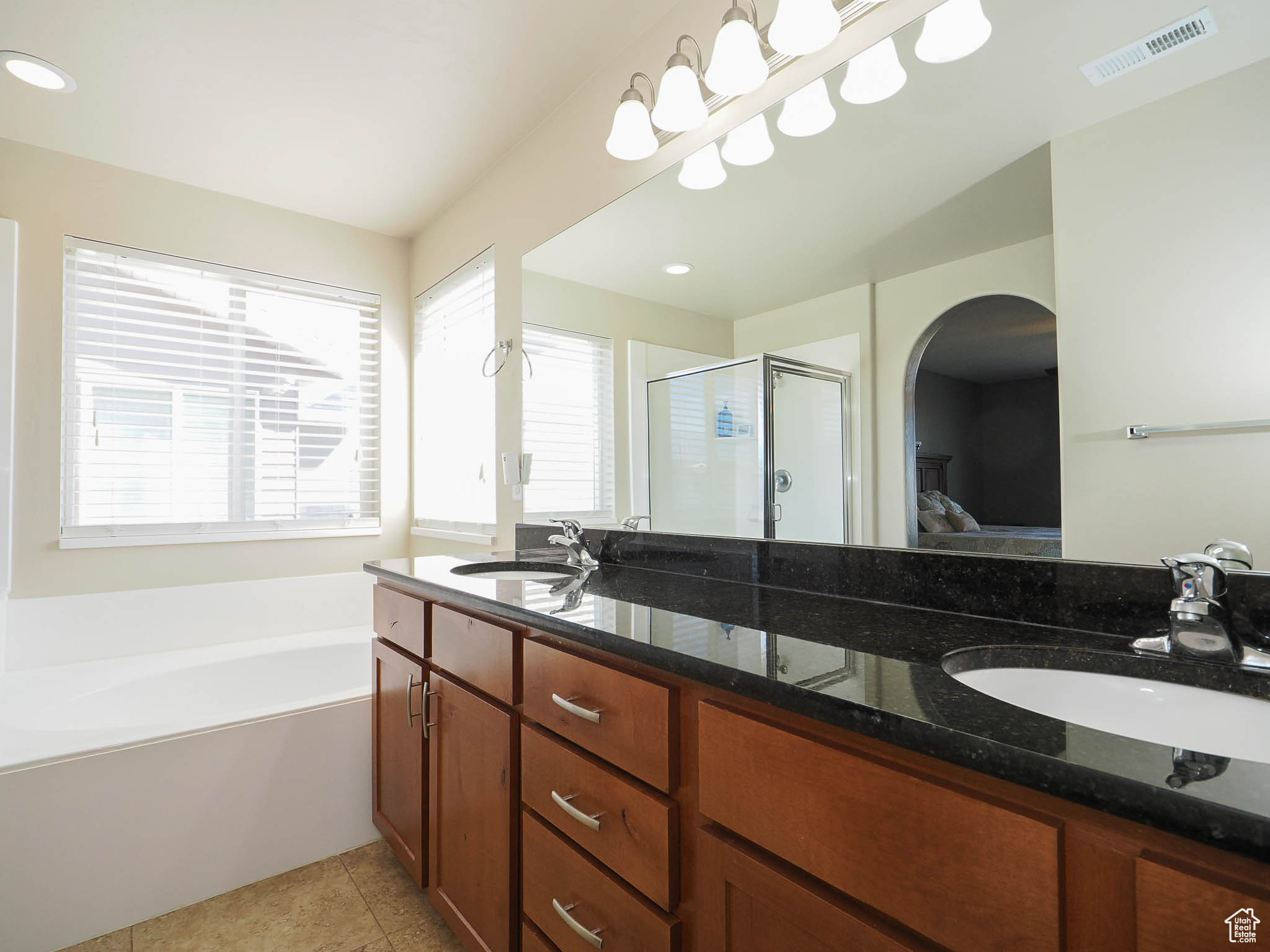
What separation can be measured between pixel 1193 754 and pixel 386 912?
1.95m

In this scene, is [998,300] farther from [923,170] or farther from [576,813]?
[576,813]

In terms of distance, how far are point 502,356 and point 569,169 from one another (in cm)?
72

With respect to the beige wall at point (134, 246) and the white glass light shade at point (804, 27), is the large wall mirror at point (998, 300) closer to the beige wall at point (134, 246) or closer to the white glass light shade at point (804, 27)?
the white glass light shade at point (804, 27)

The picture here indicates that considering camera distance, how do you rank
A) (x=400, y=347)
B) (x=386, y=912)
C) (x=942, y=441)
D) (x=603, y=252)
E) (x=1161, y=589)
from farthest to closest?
(x=400, y=347) < (x=603, y=252) < (x=386, y=912) < (x=942, y=441) < (x=1161, y=589)

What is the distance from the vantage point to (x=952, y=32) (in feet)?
3.75

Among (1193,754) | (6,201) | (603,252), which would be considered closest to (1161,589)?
(1193,754)

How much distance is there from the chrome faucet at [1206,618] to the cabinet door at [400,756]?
58.6 inches

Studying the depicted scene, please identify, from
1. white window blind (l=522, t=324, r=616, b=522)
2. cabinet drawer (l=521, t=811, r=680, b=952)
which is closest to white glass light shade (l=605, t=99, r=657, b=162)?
white window blind (l=522, t=324, r=616, b=522)

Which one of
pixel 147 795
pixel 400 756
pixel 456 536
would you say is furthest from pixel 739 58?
pixel 147 795

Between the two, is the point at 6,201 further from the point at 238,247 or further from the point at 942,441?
the point at 942,441

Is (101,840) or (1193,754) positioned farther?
(101,840)

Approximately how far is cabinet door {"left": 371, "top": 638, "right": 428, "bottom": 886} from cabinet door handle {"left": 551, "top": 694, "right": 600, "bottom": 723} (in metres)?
0.68

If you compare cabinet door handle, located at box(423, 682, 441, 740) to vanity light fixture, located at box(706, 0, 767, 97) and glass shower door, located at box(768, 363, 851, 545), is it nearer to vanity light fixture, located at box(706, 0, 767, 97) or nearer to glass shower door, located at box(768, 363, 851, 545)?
glass shower door, located at box(768, 363, 851, 545)

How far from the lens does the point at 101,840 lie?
5.54 feet
